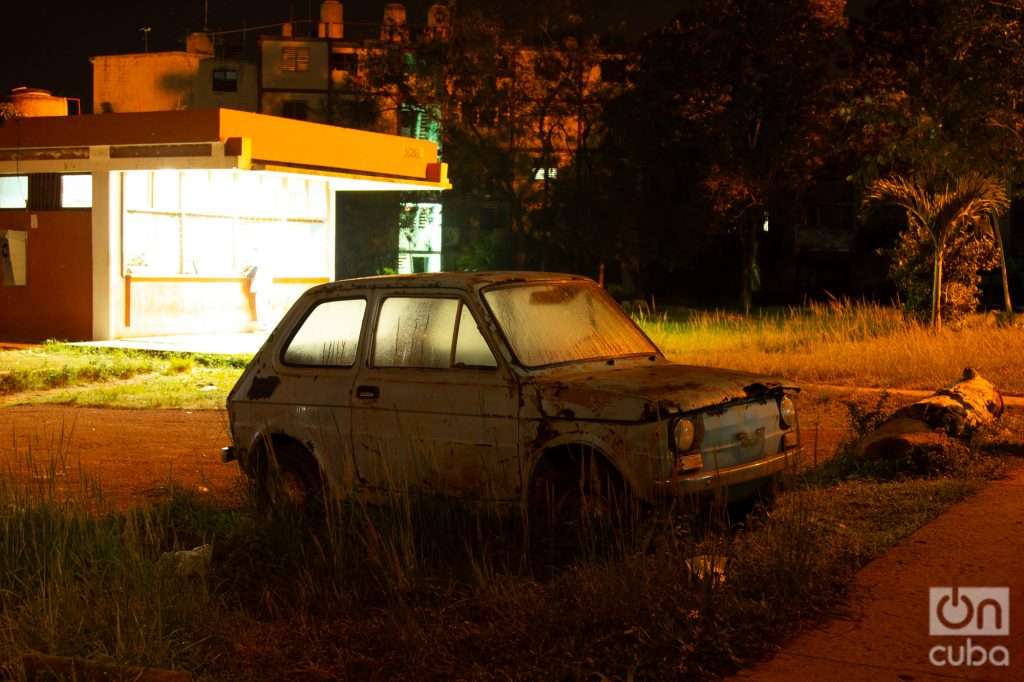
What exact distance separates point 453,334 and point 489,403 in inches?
23.9

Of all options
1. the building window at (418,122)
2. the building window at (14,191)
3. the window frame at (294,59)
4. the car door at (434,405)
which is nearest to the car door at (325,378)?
the car door at (434,405)

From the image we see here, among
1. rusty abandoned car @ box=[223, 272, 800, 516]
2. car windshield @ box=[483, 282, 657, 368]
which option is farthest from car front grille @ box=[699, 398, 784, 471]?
car windshield @ box=[483, 282, 657, 368]

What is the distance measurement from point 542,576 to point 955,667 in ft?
6.87

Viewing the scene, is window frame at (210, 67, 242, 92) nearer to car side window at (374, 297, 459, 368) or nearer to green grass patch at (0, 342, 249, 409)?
green grass patch at (0, 342, 249, 409)

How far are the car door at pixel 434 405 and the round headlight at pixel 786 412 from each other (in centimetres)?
166

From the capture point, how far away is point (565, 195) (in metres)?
47.4

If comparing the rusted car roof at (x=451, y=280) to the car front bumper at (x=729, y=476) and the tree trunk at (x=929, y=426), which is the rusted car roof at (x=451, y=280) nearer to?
the car front bumper at (x=729, y=476)

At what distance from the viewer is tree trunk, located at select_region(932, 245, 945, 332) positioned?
2209 cm

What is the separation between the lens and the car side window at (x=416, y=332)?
7.86 meters

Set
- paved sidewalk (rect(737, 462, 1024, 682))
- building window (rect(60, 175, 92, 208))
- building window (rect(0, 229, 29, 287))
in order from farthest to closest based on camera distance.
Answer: building window (rect(0, 229, 29, 287)) → building window (rect(60, 175, 92, 208)) → paved sidewalk (rect(737, 462, 1024, 682))

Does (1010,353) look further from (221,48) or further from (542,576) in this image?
(221,48)

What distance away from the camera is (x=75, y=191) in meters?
25.1

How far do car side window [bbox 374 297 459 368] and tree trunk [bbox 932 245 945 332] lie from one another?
15.7 m

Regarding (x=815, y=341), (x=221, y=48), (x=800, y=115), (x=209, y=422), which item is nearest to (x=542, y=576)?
(x=209, y=422)
